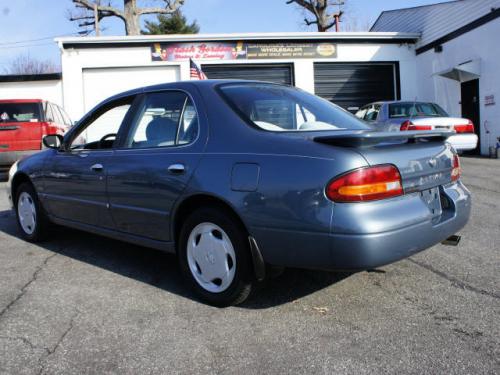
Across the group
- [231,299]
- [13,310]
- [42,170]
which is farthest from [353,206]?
[42,170]

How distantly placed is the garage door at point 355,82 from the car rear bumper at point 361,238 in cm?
1629

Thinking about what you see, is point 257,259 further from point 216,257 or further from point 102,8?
point 102,8

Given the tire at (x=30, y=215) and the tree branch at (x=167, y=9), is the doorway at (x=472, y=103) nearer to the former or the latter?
the tire at (x=30, y=215)

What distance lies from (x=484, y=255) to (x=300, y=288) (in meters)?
1.83

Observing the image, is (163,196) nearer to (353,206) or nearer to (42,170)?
(353,206)

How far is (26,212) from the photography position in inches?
211

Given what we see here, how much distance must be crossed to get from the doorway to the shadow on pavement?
12.8 meters

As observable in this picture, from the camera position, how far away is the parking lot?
2.58 meters

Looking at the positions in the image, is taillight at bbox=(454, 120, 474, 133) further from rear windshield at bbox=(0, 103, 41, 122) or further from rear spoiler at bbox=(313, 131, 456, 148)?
rear windshield at bbox=(0, 103, 41, 122)

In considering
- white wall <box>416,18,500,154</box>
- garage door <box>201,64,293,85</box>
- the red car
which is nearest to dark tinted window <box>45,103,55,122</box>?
the red car

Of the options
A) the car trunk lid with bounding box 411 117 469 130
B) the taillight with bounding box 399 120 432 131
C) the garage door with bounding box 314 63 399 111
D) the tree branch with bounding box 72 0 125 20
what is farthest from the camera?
the tree branch with bounding box 72 0 125 20

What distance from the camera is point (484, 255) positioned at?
4336 millimetres

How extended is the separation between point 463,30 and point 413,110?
573cm

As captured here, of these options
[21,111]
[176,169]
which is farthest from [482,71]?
[176,169]
